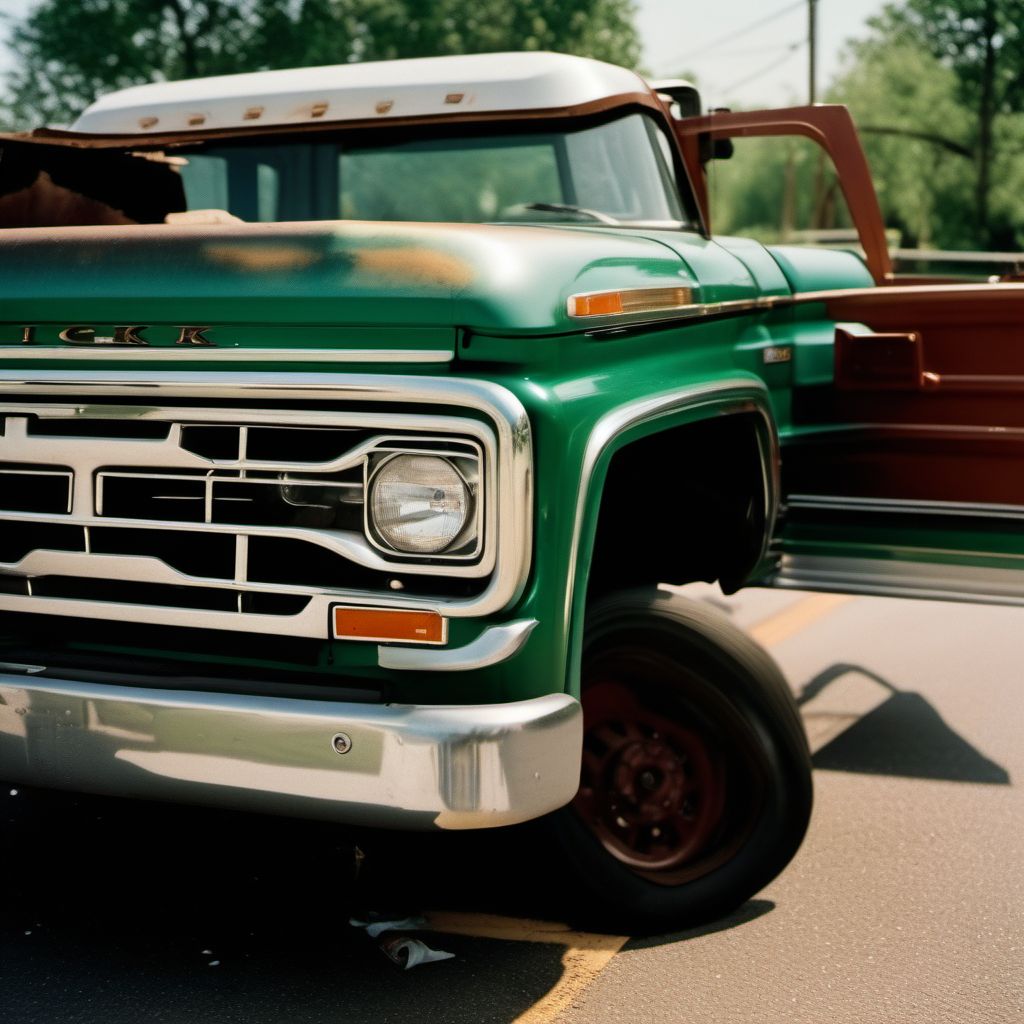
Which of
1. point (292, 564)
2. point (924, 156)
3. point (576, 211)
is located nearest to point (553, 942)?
point (292, 564)

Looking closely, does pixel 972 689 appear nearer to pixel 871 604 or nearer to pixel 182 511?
pixel 871 604

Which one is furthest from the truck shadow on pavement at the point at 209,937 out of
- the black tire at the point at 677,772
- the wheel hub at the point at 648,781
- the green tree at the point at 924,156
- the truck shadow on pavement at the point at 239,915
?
the green tree at the point at 924,156

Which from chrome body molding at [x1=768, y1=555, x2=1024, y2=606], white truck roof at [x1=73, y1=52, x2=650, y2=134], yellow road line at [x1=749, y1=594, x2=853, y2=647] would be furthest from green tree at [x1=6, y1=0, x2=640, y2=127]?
chrome body molding at [x1=768, y1=555, x2=1024, y2=606]

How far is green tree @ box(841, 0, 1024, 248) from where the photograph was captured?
1617 inches

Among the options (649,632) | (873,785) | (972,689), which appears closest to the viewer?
(649,632)

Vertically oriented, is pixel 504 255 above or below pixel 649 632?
above

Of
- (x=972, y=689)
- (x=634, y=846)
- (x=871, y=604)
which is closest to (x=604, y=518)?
(x=634, y=846)

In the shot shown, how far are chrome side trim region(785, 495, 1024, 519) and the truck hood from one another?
1.69 m

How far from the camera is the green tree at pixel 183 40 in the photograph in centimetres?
2889

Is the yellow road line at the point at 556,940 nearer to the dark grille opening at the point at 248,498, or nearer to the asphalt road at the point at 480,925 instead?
the asphalt road at the point at 480,925

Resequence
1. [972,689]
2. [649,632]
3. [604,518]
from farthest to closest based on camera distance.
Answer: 1. [972,689]
2. [604,518]
3. [649,632]

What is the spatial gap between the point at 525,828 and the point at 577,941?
29 cm

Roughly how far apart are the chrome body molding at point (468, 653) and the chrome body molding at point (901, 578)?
187 centimetres

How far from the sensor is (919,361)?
4340 mm
